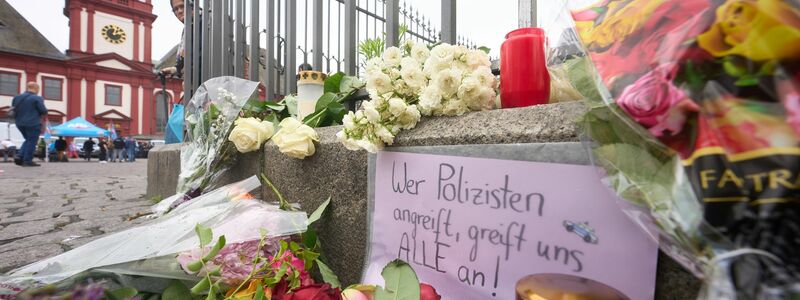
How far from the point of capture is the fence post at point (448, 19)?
4.59 ft

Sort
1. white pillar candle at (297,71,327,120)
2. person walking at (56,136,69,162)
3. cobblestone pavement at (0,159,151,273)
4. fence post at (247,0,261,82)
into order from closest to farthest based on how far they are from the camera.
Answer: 1. cobblestone pavement at (0,159,151,273)
2. white pillar candle at (297,71,327,120)
3. fence post at (247,0,261,82)
4. person walking at (56,136,69,162)

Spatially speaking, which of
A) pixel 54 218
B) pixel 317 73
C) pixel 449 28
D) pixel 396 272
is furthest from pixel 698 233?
pixel 54 218

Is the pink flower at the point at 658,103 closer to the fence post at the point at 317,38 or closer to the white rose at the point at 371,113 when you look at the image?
the white rose at the point at 371,113

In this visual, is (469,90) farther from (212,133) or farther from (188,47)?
(188,47)

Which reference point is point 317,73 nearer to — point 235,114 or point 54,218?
point 235,114

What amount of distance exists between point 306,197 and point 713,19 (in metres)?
1.26

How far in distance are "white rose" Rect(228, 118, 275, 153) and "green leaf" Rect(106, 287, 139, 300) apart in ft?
3.09

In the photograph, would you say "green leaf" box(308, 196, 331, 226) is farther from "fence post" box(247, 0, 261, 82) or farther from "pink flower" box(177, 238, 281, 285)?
"fence post" box(247, 0, 261, 82)

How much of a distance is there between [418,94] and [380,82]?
0.11 meters

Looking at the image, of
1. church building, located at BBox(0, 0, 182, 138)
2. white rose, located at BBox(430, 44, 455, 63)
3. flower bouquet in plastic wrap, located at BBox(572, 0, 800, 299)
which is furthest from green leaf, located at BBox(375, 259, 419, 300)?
church building, located at BBox(0, 0, 182, 138)

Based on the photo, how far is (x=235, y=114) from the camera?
6.19 feet

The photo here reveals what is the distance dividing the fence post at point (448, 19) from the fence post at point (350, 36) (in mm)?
526

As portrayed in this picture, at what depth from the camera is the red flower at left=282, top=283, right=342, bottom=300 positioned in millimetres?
756

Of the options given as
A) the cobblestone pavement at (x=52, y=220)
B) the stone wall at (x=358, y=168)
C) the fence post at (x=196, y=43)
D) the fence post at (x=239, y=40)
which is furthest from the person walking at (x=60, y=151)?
the stone wall at (x=358, y=168)
